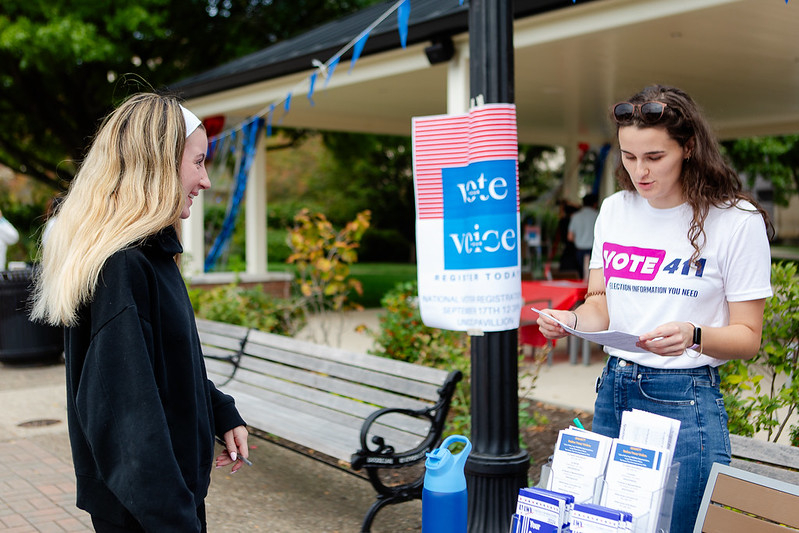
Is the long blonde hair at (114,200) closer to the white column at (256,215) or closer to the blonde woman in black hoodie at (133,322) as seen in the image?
the blonde woman in black hoodie at (133,322)

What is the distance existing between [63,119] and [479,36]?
57.4 feet

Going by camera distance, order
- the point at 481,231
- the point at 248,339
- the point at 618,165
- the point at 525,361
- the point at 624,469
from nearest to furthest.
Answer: the point at 624,469 < the point at 618,165 < the point at 481,231 < the point at 248,339 < the point at 525,361

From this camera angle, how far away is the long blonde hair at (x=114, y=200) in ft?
5.72

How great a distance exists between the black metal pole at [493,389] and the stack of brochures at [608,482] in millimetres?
1124

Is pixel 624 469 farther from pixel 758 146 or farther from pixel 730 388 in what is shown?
pixel 758 146

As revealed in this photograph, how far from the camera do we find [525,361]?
8.09 meters

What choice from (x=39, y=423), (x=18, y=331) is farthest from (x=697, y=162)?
(x=18, y=331)

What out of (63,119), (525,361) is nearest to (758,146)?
(525,361)

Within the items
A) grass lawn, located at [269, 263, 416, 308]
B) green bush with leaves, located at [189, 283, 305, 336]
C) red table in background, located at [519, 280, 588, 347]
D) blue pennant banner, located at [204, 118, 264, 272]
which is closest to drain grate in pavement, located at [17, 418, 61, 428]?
green bush with leaves, located at [189, 283, 305, 336]

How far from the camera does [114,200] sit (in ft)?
6.04

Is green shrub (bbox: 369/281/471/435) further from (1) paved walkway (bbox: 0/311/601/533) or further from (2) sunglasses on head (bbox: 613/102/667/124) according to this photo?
(2) sunglasses on head (bbox: 613/102/667/124)

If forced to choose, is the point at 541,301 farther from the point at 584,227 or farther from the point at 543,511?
the point at 543,511

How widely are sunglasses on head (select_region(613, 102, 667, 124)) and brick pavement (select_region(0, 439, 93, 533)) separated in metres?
3.52

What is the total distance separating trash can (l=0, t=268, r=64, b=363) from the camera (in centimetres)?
880
